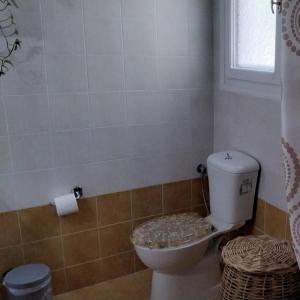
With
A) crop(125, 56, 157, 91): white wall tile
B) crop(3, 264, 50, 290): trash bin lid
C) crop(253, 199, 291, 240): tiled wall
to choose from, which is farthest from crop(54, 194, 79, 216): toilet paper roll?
crop(253, 199, 291, 240): tiled wall

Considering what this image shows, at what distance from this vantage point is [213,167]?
2.14 m

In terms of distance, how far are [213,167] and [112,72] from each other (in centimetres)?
79

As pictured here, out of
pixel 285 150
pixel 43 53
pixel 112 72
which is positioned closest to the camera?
pixel 285 150

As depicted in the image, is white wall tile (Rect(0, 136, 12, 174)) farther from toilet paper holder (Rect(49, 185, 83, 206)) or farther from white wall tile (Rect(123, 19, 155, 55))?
white wall tile (Rect(123, 19, 155, 55))

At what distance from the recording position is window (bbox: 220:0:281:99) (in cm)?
191

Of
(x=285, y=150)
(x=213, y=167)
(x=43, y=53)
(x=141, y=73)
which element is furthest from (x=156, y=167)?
(x=285, y=150)

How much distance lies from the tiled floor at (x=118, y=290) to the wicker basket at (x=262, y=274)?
2.27 ft

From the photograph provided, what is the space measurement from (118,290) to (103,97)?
1.17 m

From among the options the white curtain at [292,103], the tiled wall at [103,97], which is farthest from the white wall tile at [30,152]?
the white curtain at [292,103]

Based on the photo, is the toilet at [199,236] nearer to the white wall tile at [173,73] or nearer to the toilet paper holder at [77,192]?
the toilet paper holder at [77,192]

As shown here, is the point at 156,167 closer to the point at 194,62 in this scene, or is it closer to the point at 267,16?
the point at 194,62

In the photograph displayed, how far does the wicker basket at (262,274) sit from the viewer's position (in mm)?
1600

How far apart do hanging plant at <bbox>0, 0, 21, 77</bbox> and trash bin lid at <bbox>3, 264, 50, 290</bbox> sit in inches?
40.6

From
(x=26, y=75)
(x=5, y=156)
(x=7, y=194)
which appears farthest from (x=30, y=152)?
(x=26, y=75)
